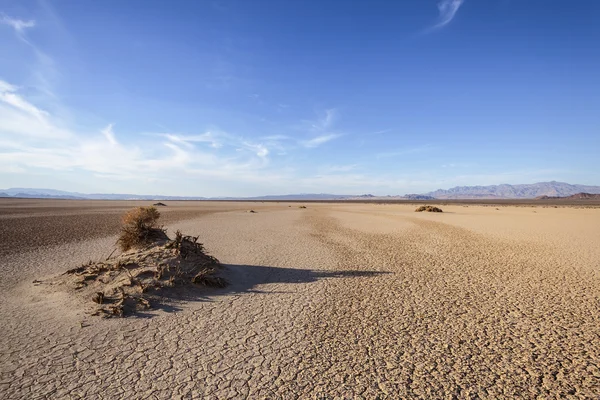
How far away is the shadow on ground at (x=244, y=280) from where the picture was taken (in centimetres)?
675

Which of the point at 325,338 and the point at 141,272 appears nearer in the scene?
the point at 325,338

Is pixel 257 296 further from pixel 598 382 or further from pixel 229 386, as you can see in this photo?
pixel 598 382

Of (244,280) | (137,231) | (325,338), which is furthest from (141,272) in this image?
(325,338)

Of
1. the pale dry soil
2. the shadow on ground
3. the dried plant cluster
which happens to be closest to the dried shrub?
the dried plant cluster

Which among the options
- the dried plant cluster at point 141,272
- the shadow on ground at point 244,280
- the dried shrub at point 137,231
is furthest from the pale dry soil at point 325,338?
the dried shrub at point 137,231

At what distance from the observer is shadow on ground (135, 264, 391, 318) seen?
675 centimetres

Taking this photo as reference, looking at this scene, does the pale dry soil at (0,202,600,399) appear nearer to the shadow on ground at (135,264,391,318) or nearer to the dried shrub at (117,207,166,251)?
the shadow on ground at (135,264,391,318)

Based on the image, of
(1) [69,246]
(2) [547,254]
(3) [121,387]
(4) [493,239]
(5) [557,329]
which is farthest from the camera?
(4) [493,239]

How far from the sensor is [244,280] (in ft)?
28.8

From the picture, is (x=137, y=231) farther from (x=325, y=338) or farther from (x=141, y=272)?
(x=325, y=338)

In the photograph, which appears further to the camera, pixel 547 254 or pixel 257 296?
pixel 547 254

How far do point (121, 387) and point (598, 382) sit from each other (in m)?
A: 6.17

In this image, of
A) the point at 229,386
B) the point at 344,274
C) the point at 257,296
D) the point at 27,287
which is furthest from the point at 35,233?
the point at 229,386

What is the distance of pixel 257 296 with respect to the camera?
294 inches
